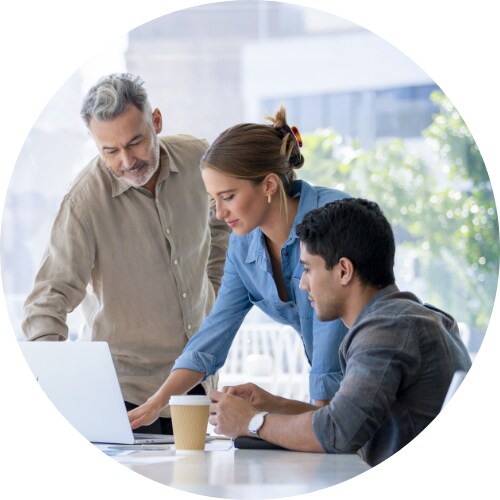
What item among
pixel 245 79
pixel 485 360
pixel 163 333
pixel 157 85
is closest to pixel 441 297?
pixel 245 79

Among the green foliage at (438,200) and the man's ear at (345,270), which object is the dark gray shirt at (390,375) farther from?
the green foliage at (438,200)

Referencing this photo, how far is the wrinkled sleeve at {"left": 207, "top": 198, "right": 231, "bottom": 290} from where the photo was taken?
64.4 inches

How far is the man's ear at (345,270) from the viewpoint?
112 centimetres

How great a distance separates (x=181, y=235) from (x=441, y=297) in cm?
268

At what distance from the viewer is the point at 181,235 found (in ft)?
5.30

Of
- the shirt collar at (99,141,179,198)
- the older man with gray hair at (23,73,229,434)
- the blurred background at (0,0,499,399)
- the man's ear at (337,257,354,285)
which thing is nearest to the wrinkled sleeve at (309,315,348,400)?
the man's ear at (337,257,354,285)

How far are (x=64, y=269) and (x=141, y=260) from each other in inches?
6.1

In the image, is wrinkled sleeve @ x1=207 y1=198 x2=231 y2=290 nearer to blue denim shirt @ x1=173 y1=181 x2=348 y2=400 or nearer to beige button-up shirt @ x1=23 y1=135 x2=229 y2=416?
beige button-up shirt @ x1=23 y1=135 x2=229 y2=416

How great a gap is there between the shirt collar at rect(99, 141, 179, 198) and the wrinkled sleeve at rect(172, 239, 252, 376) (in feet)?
0.99

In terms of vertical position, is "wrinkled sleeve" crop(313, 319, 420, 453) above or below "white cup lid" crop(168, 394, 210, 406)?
above

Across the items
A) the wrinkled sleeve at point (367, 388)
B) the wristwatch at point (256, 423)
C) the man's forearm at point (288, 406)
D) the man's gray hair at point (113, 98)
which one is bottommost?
the man's forearm at point (288, 406)

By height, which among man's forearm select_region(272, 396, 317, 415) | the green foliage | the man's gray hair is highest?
the man's gray hair

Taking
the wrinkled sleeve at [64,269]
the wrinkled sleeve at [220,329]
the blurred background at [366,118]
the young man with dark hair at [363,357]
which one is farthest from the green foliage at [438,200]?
the young man with dark hair at [363,357]

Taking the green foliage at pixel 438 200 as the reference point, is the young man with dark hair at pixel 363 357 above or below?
above
